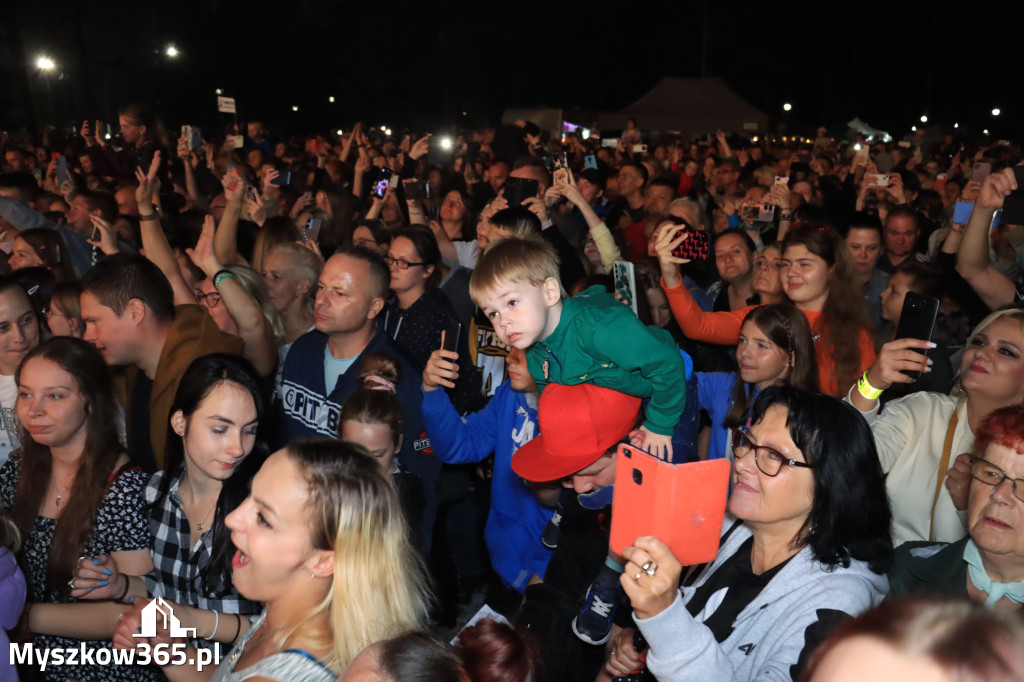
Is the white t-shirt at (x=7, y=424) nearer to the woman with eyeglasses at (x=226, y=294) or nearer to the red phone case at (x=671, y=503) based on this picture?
the woman with eyeglasses at (x=226, y=294)

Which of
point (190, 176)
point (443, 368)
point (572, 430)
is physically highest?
point (190, 176)

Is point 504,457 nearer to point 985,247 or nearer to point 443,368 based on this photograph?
point 443,368

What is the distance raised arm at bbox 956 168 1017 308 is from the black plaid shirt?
374cm

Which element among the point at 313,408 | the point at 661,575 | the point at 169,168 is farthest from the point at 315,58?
the point at 661,575

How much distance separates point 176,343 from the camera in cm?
368

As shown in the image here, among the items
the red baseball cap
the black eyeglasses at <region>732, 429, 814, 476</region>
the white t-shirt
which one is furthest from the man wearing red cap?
the white t-shirt

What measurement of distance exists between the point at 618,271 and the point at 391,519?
1786 mm

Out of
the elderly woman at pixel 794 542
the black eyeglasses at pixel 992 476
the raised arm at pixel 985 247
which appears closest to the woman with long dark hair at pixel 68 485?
the elderly woman at pixel 794 542

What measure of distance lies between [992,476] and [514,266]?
5.52 feet

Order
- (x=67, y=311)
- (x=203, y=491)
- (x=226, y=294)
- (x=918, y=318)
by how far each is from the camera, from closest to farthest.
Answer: (x=203, y=491) < (x=918, y=318) < (x=226, y=294) < (x=67, y=311)

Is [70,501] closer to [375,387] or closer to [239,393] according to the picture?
[239,393]

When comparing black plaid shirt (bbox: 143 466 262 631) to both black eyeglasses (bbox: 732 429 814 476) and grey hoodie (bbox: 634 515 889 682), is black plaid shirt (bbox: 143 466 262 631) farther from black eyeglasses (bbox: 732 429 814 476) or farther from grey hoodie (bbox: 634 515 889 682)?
black eyeglasses (bbox: 732 429 814 476)

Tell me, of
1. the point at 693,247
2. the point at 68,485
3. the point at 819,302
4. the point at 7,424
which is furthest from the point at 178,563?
the point at 819,302

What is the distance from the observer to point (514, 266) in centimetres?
317
